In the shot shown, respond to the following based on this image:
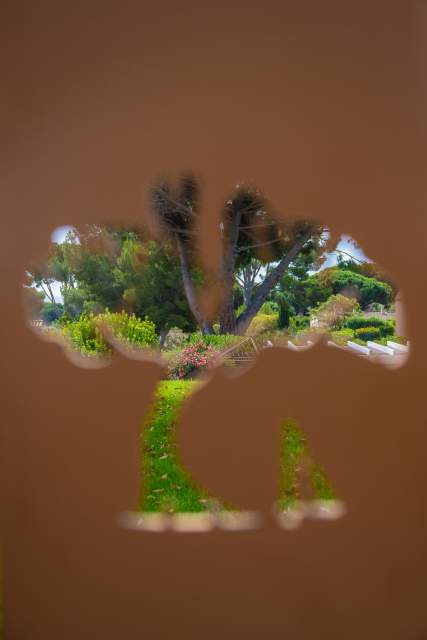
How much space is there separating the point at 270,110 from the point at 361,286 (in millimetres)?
720

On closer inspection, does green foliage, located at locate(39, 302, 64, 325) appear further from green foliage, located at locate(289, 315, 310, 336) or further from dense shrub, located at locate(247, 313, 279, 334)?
green foliage, located at locate(289, 315, 310, 336)

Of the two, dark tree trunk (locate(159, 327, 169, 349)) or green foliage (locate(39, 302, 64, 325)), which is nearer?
green foliage (locate(39, 302, 64, 325))

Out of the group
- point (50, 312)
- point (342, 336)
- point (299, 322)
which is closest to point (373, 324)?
point (342, 336)

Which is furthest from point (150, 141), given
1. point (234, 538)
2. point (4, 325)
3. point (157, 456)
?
point (234, 538)

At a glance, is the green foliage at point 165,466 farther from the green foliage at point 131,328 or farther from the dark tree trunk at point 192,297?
the dark tree trunk at point 192,297

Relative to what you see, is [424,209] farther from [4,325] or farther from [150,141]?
[4,325]

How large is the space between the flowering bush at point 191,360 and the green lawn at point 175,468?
75mm

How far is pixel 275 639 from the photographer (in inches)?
56.4

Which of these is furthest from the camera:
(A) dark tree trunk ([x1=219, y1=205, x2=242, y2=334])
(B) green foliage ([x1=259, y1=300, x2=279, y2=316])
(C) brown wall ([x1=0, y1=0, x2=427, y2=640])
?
(B) green foliage ([x1=259, y1=300, x2=279, y2=316])

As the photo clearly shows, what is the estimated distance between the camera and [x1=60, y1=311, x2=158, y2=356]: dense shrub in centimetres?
150

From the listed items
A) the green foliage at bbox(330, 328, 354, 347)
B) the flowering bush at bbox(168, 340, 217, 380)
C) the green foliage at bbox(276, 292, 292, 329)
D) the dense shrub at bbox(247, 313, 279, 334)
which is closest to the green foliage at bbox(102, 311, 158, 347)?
the flowering bush at bbox(168, 340, 217, 380)

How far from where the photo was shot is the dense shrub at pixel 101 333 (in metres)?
1.50

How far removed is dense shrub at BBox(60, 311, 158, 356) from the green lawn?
8.7 inches

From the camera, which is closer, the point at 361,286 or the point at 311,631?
the point at 311,631
